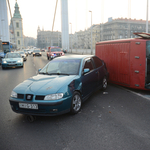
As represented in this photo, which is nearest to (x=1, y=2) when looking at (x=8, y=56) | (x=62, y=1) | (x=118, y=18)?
(x=62, y=1)

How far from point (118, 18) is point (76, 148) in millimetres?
37357

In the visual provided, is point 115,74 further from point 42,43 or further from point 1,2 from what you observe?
point 42,43

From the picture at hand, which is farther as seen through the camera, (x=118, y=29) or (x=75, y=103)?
(x=118, y=29)

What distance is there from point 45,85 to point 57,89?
15.4 inches

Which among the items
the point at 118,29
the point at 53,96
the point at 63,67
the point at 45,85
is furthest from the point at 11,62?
the point at 118,29

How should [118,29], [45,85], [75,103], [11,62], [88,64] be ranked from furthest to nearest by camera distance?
[118,29] → [11,62] → [88,64] → [75,103] → [45,85]

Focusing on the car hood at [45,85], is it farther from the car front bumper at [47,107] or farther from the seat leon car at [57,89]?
the car front bumper at [47,107]

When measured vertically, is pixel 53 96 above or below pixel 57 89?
below

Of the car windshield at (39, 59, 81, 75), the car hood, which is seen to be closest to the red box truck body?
the car windshield at (39, 59, 81, 75)

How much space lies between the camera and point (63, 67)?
5.30 meters

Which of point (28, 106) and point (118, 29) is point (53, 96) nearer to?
point (28, 106)

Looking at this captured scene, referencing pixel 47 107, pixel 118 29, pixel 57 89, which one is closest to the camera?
pixel 47 107

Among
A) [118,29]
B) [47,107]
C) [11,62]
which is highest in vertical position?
[118,29]

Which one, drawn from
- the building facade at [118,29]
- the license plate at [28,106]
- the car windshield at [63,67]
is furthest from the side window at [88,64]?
the building facade at [118,29]
